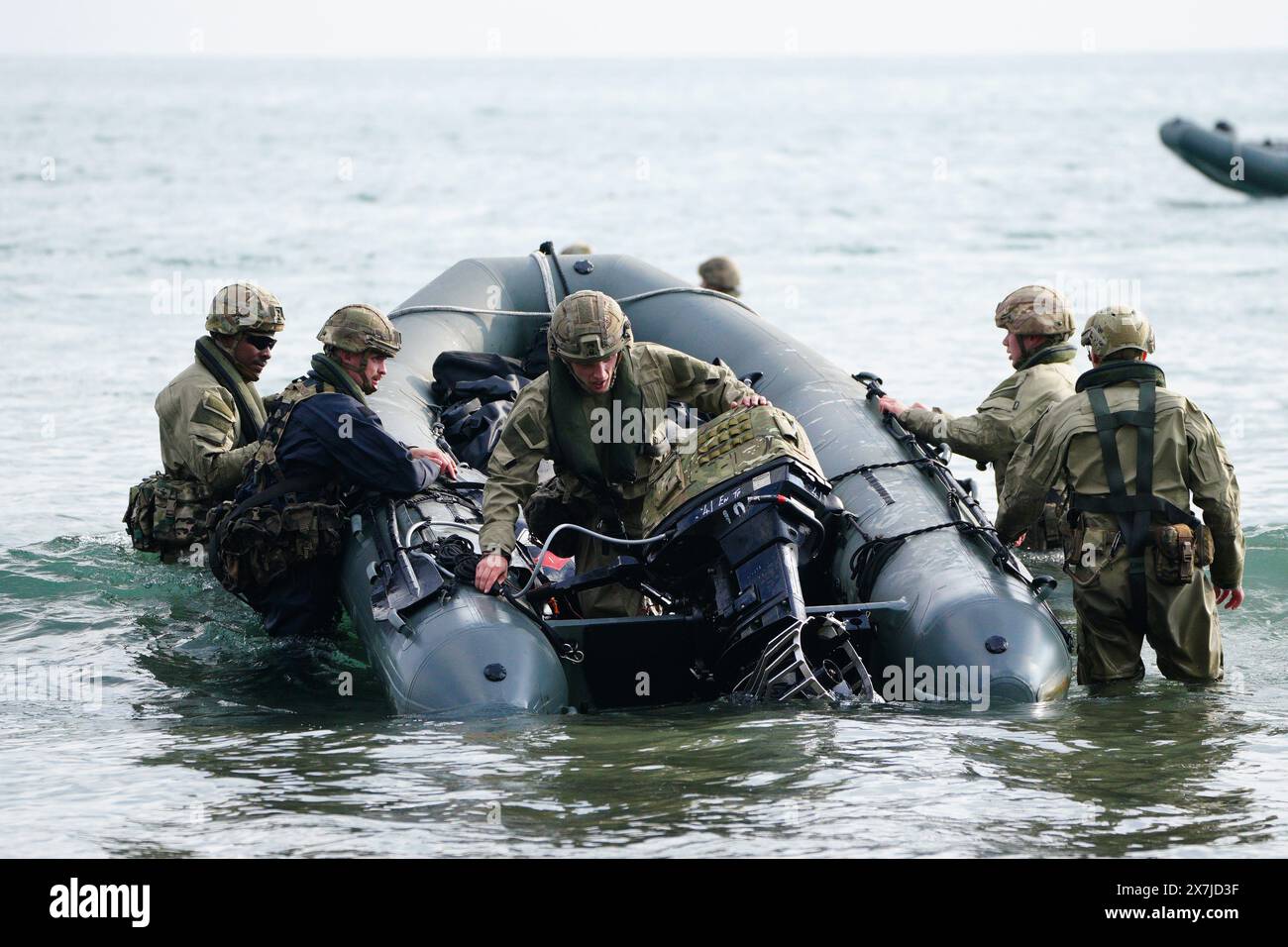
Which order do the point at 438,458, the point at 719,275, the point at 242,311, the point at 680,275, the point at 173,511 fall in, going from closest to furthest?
1. the point at 438,458
2. the point at 242,311
3. the point at 173,511
4. the point at 719,275
5. the point at 680,275

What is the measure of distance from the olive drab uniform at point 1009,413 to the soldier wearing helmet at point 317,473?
1765mm

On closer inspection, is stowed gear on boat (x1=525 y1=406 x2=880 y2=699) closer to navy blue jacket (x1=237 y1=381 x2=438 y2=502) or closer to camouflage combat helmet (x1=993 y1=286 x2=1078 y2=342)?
navy blue jacket (x1=237 y1=381 x2=438 y2=502)

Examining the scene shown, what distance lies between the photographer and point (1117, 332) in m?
5.27

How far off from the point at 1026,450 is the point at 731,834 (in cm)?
187

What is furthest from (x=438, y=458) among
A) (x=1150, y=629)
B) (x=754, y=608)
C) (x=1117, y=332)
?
(x=1150, y=629)

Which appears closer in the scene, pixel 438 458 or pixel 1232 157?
pixel 438 458

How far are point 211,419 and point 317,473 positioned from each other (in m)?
0.95

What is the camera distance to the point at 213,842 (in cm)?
421

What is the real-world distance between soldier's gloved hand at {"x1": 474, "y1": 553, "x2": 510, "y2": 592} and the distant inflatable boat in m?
21.1

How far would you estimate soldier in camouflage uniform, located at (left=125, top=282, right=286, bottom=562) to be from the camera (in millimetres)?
6469

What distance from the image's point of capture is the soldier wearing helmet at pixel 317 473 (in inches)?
221

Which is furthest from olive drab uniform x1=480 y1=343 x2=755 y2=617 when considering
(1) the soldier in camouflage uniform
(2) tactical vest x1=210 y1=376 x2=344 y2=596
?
(1) the soldier in camouflage uniform

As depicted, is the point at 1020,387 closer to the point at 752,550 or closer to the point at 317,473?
the point at 752,550
